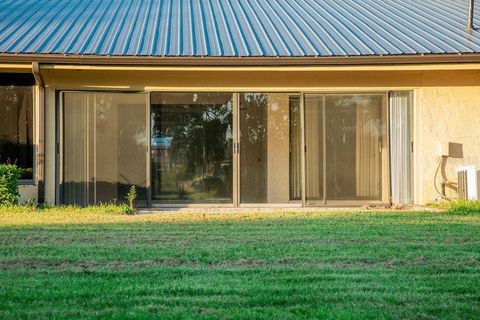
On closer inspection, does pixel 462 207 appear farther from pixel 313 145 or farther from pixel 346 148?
pixel 313 145

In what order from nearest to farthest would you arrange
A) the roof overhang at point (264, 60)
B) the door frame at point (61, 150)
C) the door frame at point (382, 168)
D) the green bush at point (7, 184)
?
the green bush at point (7, 184) → the roof overhang at point (264, 60) → the door frame at point (61, 150) → the door frame at point (382, 168)

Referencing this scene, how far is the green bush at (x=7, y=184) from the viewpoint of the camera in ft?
32.5

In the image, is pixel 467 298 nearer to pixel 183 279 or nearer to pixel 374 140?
pixel 183 279

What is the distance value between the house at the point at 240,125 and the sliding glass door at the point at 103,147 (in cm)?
2

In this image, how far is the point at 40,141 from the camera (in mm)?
10992

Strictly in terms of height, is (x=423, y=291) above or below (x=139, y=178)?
below

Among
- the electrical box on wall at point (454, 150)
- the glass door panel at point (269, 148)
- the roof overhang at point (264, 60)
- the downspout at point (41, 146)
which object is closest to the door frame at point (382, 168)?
the glass door panel at point (269, 148)

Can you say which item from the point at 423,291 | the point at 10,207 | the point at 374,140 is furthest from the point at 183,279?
the point at 374,140

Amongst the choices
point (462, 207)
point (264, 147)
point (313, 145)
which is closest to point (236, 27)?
point (264, 147)

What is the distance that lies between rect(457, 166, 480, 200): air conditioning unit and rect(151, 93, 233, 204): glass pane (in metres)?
4.33

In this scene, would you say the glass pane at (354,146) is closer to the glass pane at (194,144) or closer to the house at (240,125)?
the house at (240,125)

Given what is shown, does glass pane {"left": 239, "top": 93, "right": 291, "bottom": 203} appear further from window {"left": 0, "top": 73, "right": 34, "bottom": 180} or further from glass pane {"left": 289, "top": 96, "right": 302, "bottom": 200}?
window {"left": 0, "top": 73, "right": 34, "bottom": 180}

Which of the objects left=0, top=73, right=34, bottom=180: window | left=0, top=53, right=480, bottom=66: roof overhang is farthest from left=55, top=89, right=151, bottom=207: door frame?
left=0, top=53, right=480, bottom=66: roof overhang

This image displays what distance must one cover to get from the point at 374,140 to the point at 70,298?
8741 mm
